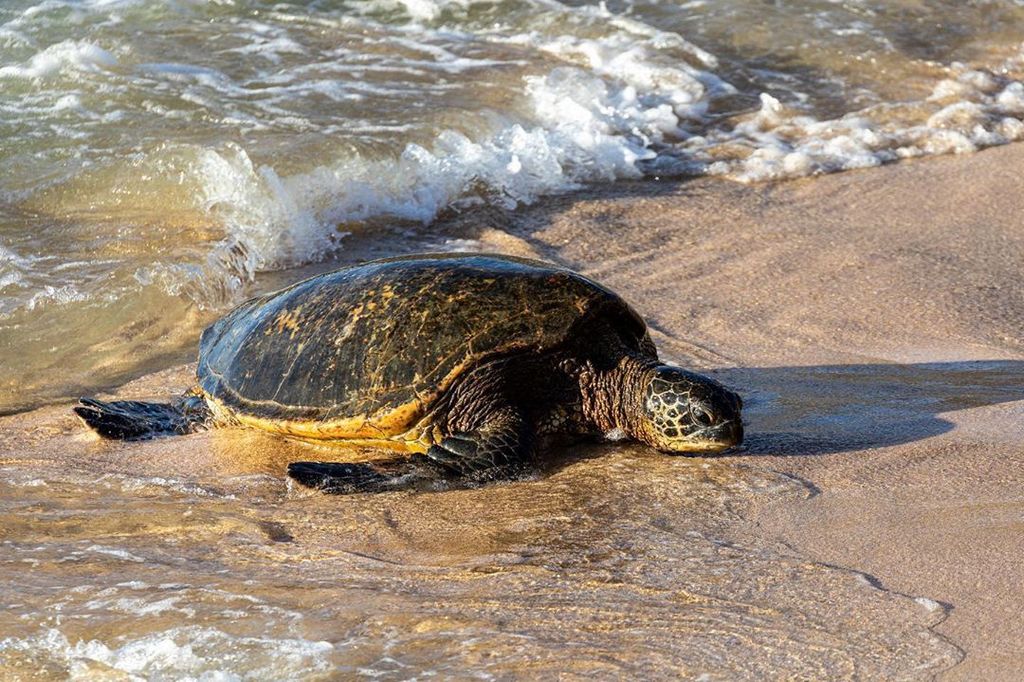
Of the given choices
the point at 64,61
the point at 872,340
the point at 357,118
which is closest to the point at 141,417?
the point at 872,340

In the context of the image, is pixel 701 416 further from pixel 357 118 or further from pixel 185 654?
pixel 357 118

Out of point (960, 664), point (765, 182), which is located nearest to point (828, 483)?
point (960, 664)

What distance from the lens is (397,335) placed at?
4051mm

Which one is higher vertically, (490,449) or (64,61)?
(64,61)

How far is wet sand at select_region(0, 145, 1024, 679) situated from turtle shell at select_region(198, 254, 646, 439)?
0.79 feet

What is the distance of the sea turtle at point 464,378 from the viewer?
12.7ft

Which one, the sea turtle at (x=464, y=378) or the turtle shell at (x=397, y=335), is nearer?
the sea turtle at (x=464, y=378)

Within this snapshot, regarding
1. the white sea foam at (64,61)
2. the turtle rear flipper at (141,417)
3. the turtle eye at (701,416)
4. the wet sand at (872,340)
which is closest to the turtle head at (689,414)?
the turtle eye at (701,416)

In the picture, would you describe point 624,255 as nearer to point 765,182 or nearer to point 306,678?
point 765,182

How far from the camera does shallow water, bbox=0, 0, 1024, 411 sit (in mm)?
6238

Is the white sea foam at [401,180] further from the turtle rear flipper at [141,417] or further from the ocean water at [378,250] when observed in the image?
the turtle rear flipper at [141,417]

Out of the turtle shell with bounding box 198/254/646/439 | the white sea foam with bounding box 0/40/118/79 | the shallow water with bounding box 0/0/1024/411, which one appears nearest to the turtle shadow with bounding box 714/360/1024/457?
the turtle shell with bounding box 198/254/646/439

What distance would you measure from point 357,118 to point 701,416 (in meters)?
5.13

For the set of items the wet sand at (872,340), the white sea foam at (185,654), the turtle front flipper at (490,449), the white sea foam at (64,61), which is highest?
the white sea foam at (64,61)
